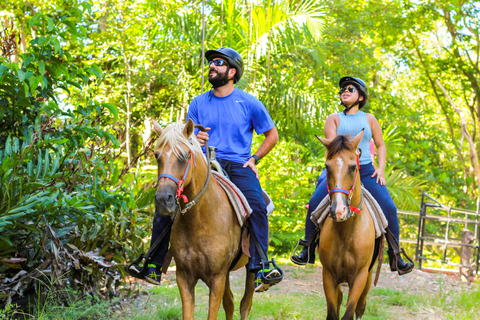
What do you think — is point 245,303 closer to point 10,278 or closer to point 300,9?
point 10,278

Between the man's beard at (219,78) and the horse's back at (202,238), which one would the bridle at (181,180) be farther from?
the man's beard at (219,78)

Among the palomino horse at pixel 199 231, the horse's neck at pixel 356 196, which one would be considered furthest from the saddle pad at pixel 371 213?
the palomino horse at pixel 199 231

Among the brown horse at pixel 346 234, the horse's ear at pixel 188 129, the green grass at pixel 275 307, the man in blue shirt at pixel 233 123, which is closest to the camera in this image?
the horse's ear at pixel 188 129

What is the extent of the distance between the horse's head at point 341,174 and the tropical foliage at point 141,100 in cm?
208

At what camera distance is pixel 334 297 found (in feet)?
15.3

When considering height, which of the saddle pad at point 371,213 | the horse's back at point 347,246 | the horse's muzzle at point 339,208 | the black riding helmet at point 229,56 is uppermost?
the black riding helmet at point 229,56

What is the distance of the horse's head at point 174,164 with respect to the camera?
10.3 ft

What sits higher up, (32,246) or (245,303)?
(32,246)

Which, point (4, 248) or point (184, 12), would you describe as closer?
point (4, 248)

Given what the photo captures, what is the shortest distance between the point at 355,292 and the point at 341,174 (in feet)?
3.79

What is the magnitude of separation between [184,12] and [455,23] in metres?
11.4

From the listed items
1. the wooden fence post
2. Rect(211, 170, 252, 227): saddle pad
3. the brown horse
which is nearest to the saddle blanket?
Rect(211, 170, 252, 227): saddle pad

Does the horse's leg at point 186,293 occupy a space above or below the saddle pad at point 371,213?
below

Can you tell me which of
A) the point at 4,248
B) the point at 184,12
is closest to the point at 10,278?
the point at 4,248
